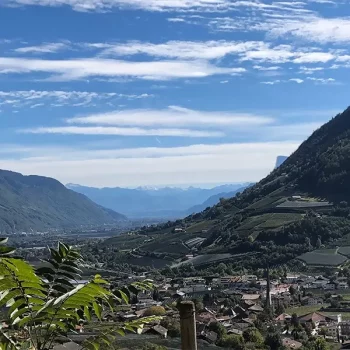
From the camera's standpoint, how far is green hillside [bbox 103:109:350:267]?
2746 inches

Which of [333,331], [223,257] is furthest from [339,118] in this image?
[333,331]

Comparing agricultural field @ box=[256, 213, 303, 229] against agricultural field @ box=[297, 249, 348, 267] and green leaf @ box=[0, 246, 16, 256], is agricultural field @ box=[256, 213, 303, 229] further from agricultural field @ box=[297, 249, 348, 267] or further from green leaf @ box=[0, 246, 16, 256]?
green leaf @ box=[0, 246, 16, 256]

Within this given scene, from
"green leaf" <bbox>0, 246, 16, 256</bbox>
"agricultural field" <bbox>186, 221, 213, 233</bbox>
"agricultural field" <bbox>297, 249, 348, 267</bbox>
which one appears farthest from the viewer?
"agricultural field" <bbox>186, 221, 213, 233</bbox>

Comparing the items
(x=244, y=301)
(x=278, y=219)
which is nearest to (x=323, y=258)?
(x=278, y=219)

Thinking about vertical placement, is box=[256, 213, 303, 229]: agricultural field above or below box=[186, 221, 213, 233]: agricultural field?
above

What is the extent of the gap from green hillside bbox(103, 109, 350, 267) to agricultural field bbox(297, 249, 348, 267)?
156 centimetres

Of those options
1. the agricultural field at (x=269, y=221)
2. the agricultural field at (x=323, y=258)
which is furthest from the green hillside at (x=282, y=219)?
the agricultural field at (x=323, y=258)

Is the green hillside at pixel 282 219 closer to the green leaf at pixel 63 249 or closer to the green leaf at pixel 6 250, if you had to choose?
the green leaf at pixel 63 249

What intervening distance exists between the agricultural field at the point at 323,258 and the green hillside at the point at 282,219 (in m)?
1.56

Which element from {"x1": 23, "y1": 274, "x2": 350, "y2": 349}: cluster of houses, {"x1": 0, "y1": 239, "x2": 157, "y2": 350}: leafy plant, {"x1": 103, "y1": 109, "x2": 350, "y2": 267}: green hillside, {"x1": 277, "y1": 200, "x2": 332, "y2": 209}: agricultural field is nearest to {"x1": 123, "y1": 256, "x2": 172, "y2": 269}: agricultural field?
{"x1": 103, "y1": 109, "x2": 350, "y2": 267}: green hillside

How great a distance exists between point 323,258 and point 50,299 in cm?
6381

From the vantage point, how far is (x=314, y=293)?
159 feet

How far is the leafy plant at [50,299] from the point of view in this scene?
2006mm

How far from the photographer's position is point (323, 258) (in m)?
63.4
